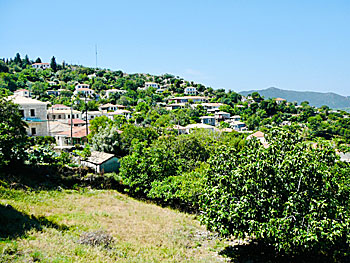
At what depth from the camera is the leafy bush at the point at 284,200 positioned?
953cm

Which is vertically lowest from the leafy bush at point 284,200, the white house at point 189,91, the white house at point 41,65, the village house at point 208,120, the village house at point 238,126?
the village house at point 238,126

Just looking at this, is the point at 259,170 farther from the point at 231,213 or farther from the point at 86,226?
the point at 86,226

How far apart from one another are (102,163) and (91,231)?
1936 cm

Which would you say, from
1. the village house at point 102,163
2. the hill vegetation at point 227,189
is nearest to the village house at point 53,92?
the village house at point 102,163

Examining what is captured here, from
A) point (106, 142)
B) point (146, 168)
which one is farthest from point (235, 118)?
point (146, 168)

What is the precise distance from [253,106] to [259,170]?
345ft

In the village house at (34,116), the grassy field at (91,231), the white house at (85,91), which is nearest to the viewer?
the grassy field at (91,231)

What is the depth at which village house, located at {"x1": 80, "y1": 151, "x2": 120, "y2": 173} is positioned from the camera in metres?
32.2

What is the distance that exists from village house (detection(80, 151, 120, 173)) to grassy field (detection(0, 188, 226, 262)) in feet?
38.7

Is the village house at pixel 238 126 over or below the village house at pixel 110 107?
below

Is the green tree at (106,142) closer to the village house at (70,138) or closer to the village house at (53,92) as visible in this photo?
the village house at (70,138)

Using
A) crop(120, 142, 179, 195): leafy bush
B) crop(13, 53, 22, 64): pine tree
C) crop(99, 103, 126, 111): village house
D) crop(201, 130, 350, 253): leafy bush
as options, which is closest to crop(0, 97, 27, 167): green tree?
crop(120, 142, 179, 195): leafy bush

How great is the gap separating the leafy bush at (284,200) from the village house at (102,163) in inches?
906

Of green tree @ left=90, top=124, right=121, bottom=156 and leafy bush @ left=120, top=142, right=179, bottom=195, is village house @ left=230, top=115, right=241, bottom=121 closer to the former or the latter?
green tree @ left=90, top=124, right=121, bottom=156
